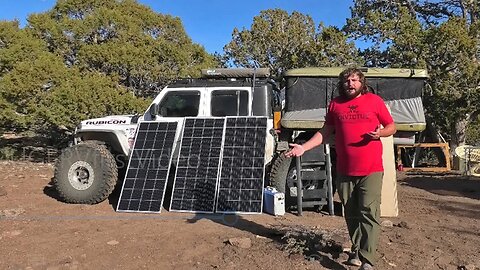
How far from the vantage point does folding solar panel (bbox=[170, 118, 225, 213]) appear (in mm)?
6527

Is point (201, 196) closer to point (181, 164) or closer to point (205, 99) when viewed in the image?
point (181, 164)

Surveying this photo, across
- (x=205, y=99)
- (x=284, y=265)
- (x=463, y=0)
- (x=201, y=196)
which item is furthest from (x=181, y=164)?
(x=463, y=0)

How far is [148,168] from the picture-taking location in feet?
22.7

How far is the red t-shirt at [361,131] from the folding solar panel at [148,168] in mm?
3522

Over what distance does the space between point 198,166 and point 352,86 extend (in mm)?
3503

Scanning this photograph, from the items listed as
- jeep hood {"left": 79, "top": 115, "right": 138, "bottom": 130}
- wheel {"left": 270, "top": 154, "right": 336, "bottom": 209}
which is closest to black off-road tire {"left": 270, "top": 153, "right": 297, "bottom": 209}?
wheel {"left": 270, "top": 154, "right": 336, "bottom": 209}

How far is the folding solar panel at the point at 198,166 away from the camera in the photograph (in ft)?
21.4

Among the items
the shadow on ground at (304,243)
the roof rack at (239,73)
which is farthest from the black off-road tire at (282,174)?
the roof rack at (239,73)

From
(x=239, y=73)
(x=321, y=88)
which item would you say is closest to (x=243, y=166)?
(x=239, y=73)

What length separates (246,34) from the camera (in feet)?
66.6

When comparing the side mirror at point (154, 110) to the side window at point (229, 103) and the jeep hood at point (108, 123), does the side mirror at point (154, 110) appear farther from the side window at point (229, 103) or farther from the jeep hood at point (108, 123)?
the side window at point (229, 103)

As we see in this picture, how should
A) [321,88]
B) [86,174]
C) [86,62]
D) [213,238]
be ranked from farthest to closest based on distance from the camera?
1. [86,62]
2. [321,88]
3. [86,174]
4. [213,238]

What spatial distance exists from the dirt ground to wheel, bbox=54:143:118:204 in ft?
0.63

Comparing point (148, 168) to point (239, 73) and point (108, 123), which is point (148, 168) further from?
→ point (239, 73)
